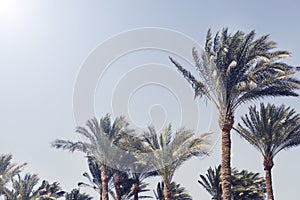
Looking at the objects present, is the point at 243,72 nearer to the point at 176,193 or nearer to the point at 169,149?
the point at 169,149

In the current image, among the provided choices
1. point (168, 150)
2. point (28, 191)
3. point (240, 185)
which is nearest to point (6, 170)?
point (28, 191)

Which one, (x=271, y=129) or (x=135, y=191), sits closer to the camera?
(x=271, y=129)

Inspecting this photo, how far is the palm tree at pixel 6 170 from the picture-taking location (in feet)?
108

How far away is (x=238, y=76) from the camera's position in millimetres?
18438

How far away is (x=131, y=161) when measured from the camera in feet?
98.7

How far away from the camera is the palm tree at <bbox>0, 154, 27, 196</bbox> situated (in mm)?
32969

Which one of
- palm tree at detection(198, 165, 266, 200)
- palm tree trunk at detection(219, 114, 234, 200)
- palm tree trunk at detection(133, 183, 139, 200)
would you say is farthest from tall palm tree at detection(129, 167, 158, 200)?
palm tree trunk at detection(219, 114, 234, 200)

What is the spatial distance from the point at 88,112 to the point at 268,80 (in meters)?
11.1

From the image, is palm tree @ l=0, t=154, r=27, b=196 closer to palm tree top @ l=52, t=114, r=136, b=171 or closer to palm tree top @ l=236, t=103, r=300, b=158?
palm tree top @ l=52, t=114, r=136, b=171

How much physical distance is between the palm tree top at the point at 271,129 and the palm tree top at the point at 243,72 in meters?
5.37

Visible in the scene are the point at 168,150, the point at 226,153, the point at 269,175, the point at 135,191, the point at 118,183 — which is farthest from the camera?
the point at 135,191

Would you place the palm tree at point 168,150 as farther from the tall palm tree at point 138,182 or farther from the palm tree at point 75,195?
the palm tree at point 75,195

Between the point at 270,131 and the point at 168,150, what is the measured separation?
6968 millimetres

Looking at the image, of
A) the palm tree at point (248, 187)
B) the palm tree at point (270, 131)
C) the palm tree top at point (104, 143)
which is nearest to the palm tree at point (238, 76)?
the palm tree at point (270, 131)
